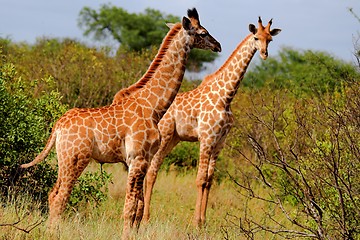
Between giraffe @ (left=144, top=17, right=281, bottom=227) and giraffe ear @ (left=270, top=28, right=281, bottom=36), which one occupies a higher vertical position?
giraffe ear @ (left=270, top=28, right=281, bottom=36)

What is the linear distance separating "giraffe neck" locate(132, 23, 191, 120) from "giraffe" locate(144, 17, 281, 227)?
1946 millimetres

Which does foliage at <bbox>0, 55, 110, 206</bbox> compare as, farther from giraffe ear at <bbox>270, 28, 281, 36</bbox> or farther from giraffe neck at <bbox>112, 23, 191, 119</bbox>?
giraffe ear at <bbox>270, 28, 281, 36</bbox>

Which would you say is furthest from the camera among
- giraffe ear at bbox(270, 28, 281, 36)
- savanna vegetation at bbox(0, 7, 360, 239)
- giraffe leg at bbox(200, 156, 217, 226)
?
giraffe ear at bbox(270, 28, 281, 36)

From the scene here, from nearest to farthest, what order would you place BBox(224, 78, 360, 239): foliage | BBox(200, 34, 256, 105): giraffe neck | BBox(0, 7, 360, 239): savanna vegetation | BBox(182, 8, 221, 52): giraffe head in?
1. BBox(224, 78, 360, 239): foliage
2. BBox(0, 7, 360, 239): savanna vegetation
3. BBox(182, 8, 221, 52): giraffe head
4. BBox(200, 34, 256, 105): giraffe neck

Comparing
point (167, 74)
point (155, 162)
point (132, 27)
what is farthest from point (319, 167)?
point (132, 27)

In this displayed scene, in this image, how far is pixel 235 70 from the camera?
10.3 m

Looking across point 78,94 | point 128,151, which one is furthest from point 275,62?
point 128,151

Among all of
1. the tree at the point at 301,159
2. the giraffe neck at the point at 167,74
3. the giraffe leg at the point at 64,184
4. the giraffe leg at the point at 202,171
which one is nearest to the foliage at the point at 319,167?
the tree at the point at 301,159

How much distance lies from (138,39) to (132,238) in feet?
104

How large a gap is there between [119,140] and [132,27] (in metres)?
32.7

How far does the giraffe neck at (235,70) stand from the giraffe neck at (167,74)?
6.69ft

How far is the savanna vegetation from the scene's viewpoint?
6914 mm

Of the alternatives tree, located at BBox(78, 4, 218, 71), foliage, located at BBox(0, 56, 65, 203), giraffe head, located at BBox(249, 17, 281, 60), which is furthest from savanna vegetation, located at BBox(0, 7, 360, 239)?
tree, located at BBox(78, 4, 218, 71)

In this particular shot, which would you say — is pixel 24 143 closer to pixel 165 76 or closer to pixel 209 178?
pixel 165 76
